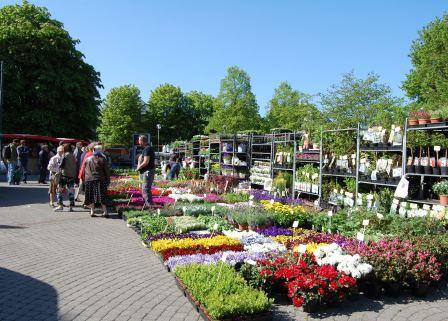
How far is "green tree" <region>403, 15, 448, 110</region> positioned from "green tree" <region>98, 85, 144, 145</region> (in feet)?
115

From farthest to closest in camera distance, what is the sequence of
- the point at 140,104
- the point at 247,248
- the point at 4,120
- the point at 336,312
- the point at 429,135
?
the point at 140,104 < the point at 4,120 < the point at 429,135 < the point at 247,248 < the point at 336,312

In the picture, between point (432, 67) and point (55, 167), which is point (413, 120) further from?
point (432, 67)

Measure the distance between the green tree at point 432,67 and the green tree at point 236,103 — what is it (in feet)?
55.3

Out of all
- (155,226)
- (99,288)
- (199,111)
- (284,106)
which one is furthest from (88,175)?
(199,111)

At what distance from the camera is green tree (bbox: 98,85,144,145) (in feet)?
189

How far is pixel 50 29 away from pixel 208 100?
36330 millimetres

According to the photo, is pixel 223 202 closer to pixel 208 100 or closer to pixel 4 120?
pixel 4 120

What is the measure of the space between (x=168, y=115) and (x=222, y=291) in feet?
187

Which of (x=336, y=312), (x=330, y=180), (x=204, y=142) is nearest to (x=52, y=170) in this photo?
(x=330, y=180)

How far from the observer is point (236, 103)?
48406 mm

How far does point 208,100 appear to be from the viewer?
214ft

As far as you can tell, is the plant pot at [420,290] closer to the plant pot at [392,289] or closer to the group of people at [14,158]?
the plant pot at [392,289]

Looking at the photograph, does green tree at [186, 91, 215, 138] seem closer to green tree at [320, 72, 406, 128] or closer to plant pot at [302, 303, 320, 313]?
green tree at [320, 72, 406, 128]

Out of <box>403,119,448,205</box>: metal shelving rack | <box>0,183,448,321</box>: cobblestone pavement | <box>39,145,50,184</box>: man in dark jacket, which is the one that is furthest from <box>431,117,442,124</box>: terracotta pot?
<box>39,145,50,184</box>: man in dark jacket
